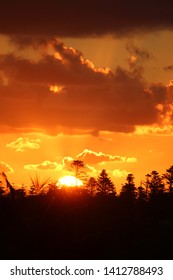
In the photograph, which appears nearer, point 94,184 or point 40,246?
point 40,246

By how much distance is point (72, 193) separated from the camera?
26766 millimetres

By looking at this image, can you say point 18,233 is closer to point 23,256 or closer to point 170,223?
point 23,256

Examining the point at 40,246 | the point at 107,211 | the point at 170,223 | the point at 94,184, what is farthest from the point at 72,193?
the point at 94,184

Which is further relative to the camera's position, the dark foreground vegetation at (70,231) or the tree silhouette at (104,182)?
the tree silhouette at (104,182)

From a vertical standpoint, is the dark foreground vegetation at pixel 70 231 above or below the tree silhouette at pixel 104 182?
below

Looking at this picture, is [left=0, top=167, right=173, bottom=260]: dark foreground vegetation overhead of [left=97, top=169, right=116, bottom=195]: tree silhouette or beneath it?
beneath

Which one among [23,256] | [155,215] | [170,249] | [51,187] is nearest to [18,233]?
[23,256]

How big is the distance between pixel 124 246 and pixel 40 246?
97.1 inches

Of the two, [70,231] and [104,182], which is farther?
[104,182]

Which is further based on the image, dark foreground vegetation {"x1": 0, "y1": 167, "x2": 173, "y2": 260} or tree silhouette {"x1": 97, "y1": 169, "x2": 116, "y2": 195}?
tree silhouette {"x1": 97, "y1": 169, "x2": 116, "y2": 195}

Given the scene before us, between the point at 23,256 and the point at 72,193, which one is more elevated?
the point at 72,193
